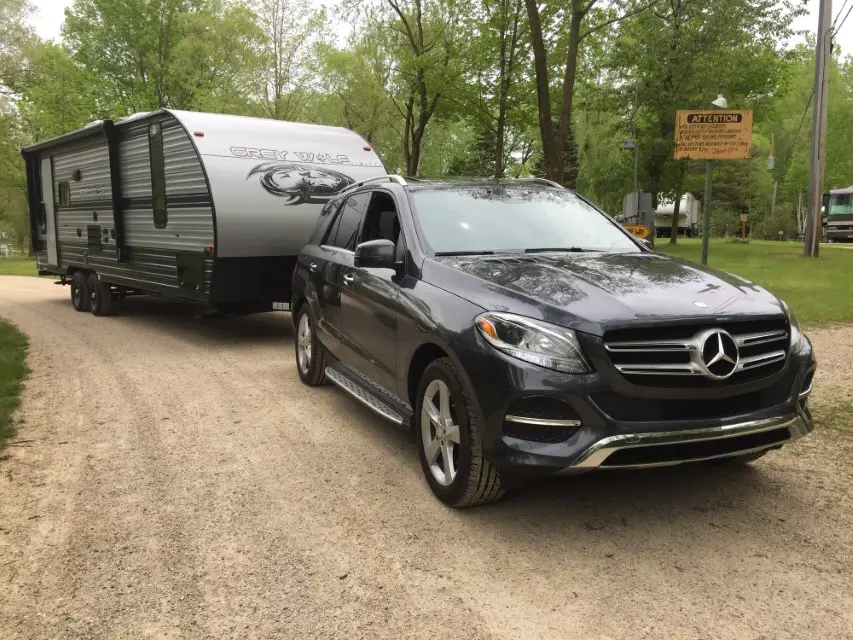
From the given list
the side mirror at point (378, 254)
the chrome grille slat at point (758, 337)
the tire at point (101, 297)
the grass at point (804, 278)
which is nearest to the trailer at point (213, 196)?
the tire at point (101, 297)

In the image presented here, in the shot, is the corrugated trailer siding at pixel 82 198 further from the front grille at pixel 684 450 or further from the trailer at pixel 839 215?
the trailer at pixel 839 215

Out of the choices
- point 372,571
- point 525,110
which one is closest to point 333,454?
point 372,571

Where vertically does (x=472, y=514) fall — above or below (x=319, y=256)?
below

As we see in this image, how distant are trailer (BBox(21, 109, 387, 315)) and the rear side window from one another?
2832 millimetres

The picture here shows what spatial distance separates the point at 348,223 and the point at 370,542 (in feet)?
10.6

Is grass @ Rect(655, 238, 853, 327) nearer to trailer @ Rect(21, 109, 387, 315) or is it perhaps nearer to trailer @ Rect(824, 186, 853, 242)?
trailer @ Rect(21, 109, 387, 315)

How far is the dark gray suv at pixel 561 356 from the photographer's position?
3.26m

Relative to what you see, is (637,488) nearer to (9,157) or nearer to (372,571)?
(372,571)

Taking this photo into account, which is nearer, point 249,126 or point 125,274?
point 249,126

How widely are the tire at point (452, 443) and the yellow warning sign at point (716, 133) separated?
10.6 meters

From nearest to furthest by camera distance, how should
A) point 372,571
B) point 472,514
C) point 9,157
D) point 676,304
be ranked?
point 372,571
point 676,304
point 472,514
point 9,157

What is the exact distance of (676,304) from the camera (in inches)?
137

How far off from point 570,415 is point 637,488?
1.17 m

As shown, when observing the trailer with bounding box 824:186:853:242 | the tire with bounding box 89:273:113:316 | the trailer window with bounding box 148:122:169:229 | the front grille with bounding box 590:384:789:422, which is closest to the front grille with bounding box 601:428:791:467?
the front grille with bounding box 590:384:789:422
